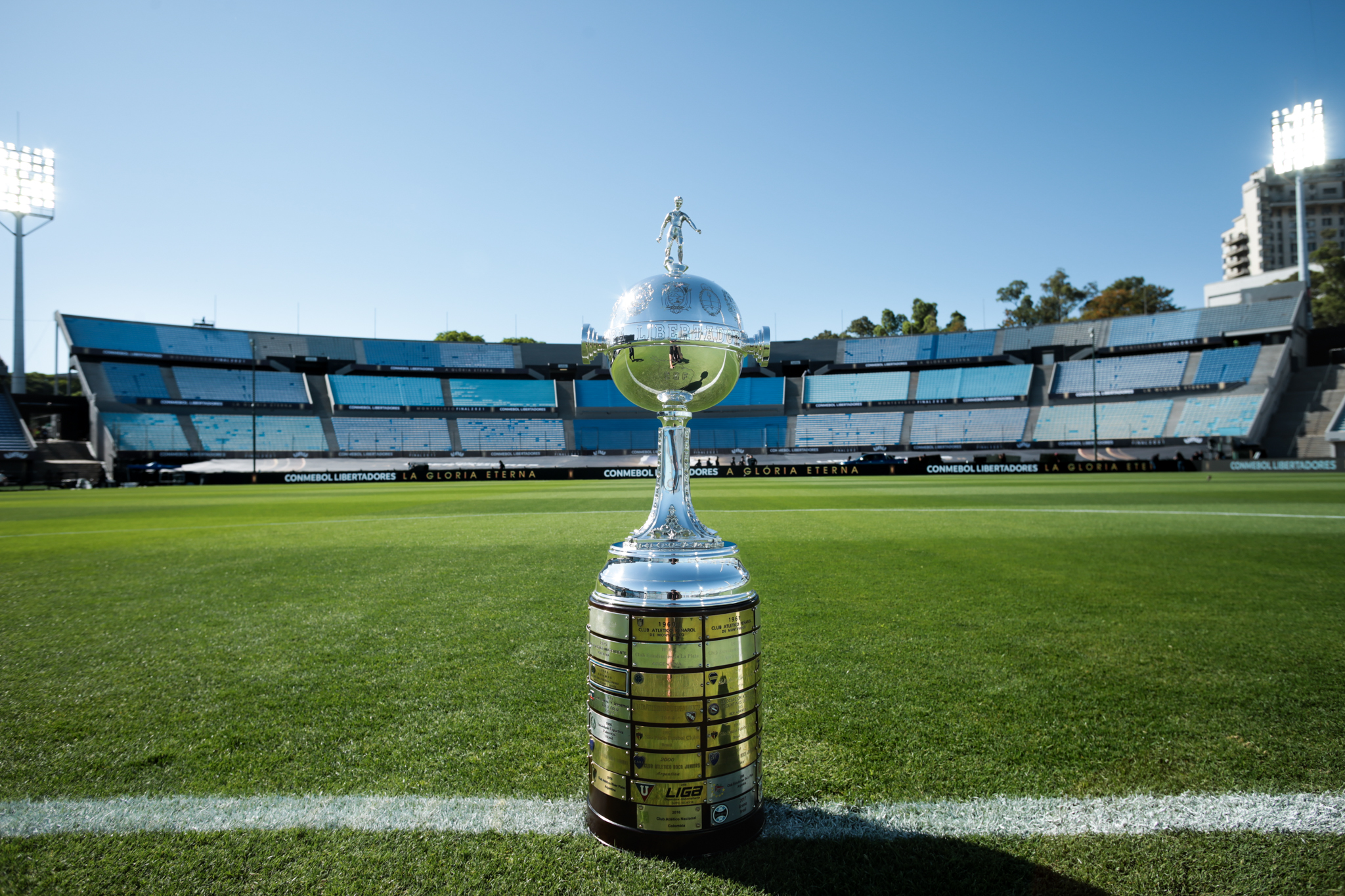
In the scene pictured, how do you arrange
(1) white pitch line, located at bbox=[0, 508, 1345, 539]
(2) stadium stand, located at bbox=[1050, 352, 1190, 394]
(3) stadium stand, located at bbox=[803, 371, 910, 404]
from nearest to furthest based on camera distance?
(1) white pitch line, located at bbox=[0, 508, 1345, 539] → (2) stadium stand, located at bbox=[1050, 352, 1190, 394] → (3) stadium stand, located at bbox=[803, 371, 910, 404]

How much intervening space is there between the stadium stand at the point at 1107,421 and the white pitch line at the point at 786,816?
48.1 metres

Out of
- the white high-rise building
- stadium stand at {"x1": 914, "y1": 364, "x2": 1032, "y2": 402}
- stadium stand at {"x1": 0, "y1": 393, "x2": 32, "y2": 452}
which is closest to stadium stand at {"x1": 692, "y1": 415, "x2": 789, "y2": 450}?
stadium stand at {"x1": 914, "y1": 364, "x2": 1032, "y2": 402}

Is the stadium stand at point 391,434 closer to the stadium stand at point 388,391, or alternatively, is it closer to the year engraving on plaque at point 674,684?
the stadium stand at point 388,391

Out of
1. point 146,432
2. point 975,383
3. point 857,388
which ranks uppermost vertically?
point 975,383

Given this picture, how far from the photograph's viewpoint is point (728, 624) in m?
1.64

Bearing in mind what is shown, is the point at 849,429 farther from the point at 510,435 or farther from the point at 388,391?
the point at 388,391

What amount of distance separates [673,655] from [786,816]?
603 millimetres

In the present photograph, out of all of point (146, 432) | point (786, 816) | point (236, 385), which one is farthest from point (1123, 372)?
point (146, 432)

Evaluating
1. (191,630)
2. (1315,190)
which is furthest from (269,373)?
(1315,190)

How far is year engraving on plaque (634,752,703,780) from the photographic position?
63.4 inches

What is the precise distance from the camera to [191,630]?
144 inches

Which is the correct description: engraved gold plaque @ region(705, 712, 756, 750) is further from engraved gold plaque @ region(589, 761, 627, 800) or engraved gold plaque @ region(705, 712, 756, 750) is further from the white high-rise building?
the white high-rise building

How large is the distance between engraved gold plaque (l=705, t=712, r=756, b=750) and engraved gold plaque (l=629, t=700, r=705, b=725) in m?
0.05

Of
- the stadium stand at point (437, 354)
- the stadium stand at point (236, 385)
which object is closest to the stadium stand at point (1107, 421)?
the stadium stand at point (437, 354)
